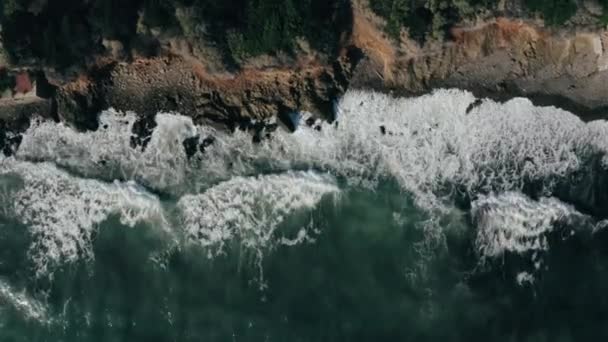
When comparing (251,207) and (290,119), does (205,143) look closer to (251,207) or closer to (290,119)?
(251,207)

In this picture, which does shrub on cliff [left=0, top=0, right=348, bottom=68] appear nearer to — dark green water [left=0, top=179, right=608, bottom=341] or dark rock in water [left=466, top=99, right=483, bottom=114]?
dark rock in water [left=466, top=99, right=483, bottom=114]

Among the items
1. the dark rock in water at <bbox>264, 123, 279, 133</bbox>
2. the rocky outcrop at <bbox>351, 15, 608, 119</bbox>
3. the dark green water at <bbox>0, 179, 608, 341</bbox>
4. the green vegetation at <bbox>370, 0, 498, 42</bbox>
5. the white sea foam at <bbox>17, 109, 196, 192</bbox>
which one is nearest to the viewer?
the green vegetation at <bbox>370, 0, 498, 42</bbox>

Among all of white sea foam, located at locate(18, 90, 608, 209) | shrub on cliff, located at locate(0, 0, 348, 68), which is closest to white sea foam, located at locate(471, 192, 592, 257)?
white sea foam, located at locate(18, 90, 608, 209)

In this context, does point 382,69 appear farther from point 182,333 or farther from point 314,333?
point 182,333

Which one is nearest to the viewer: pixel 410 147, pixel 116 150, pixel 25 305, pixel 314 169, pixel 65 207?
pixel 410 147

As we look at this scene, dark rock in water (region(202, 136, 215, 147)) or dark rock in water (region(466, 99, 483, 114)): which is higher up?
dark rock in water (region(466, 99, 483, 114))

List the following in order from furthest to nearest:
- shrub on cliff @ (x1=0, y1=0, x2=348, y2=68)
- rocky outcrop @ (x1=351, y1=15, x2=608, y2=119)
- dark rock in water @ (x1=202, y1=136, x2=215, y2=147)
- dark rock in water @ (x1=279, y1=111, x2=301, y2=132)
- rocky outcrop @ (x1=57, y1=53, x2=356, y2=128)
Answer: dark rock in water @ (x1=202, y1=136, x2=215, y2=147) < dark rock in water @ (x1=279, y1=111, x2=301, y2=132) < rocky outcrop @ (x1=57, y1=53, x2=356, y2=128) < rocky outcrop @ (x1=351, y1=15, x2=608, y2=119) < shrub on cliff @ (x1=0, y1=0, x2=348, y2=68)

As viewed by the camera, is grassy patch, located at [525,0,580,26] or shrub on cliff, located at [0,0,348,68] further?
shrub on cliff, located at [0,0,348,68]

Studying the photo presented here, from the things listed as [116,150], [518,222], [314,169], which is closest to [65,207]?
[116,150]
